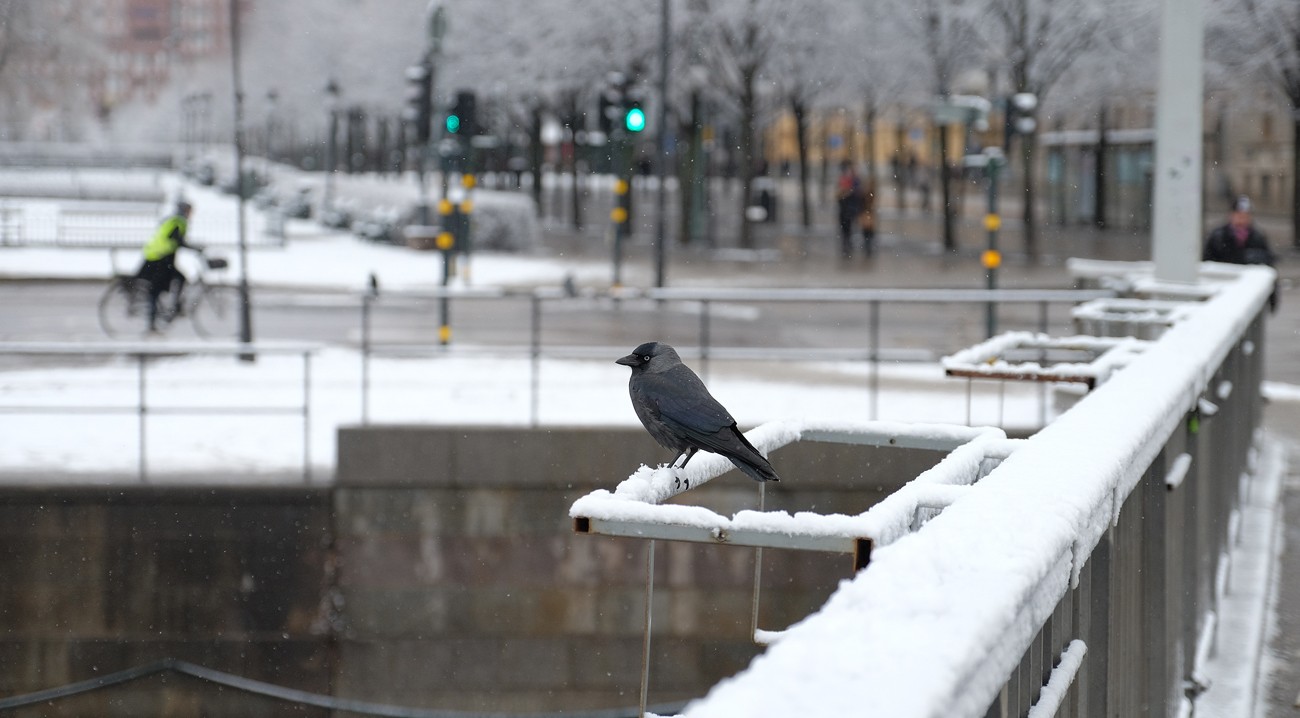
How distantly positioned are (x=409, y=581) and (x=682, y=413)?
870 centimetres

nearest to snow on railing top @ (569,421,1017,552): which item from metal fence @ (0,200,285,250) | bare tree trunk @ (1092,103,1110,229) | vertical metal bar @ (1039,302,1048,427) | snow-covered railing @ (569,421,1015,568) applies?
snow-covered railing @ (569,421,1015,568)

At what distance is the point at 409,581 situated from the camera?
11555 mm

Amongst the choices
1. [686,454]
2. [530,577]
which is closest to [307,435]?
[530,577]

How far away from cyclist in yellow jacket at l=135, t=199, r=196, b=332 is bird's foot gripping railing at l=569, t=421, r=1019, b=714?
687 inches

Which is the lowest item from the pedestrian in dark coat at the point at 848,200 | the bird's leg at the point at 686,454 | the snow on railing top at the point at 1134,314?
the bird's leg at the point at 686,454

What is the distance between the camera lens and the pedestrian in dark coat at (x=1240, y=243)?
15.0m

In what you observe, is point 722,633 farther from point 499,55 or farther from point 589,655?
point 499,55

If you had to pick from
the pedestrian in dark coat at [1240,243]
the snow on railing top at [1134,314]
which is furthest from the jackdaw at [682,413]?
the pedestrian in dark coat at [1240,243]

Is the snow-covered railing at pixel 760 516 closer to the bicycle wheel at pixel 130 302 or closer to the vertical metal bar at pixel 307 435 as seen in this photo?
the vertical metal bar at pixel 307 435

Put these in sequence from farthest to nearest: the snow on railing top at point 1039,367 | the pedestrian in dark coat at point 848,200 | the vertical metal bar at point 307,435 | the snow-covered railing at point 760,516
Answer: the pedestrian in dark coat at point 848,200 < the vertical metal bar at point 307,435 < the snow on railing top at point 1039,367 < the snow-covered railing at point 760,516

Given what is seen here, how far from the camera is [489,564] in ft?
37.9

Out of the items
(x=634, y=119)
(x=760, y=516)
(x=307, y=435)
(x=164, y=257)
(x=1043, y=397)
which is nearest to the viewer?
(x=760, y=516)

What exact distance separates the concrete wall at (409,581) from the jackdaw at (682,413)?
24.9ft

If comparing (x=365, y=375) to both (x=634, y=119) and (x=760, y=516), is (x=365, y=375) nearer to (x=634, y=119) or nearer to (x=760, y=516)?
(x=760, y=516)
